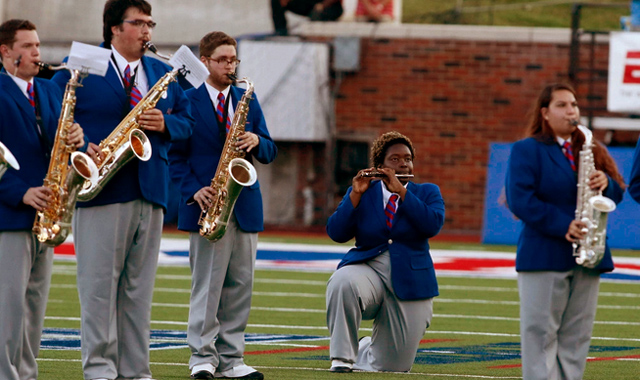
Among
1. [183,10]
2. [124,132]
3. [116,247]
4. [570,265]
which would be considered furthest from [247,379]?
[183,10]

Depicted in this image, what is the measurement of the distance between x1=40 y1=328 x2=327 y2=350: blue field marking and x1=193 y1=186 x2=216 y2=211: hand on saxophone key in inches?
70.2

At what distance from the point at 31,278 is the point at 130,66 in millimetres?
1271

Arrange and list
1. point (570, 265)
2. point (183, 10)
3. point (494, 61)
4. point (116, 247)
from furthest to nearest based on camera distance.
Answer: point (183, 10) < point (494, 61) < point (116, 247) < point (570, 265)

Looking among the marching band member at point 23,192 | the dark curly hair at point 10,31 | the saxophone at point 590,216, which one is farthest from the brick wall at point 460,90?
the dark curly hair at point 10,31

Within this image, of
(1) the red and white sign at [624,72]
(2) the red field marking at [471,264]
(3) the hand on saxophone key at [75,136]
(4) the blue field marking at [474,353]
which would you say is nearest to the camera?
(3) the hand on saxophone key at [75,136]

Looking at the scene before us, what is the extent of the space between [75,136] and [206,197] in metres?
1.21

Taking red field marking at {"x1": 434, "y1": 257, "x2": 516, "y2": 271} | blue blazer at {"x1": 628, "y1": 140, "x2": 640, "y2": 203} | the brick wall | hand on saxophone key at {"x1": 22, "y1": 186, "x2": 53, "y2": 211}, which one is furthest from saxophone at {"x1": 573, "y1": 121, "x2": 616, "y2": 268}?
the brick wall

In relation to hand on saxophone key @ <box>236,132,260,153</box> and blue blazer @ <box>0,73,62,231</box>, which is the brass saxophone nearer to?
blue blazer @ <box>0,73,62,231</box>

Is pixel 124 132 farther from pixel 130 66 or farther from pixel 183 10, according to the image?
pixel 183 10

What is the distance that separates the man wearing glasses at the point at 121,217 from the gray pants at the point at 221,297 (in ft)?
1.96

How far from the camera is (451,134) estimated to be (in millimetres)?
21656

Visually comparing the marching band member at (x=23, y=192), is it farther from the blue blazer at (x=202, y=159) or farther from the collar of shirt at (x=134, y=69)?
the blue blazer at (x=202, y=159)

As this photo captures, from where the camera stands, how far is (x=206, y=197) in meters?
6.90

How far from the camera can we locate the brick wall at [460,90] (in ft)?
70.3
